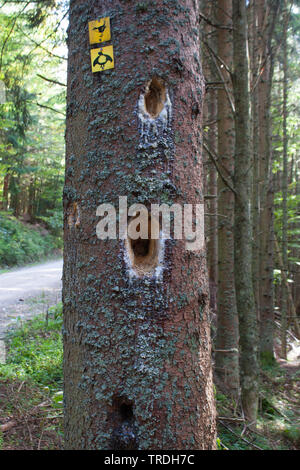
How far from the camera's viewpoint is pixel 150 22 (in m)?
1.44

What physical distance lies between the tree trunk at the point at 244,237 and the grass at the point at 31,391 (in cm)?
211

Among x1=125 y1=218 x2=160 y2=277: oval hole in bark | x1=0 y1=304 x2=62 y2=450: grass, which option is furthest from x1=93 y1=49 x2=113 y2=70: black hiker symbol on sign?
x1=0 y1=304 x2=62 y2=450: grass

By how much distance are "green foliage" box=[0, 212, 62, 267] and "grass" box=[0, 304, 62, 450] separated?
11.0 meters

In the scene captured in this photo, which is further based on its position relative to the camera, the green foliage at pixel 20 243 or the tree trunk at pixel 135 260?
the green foliage at pixel 20 243

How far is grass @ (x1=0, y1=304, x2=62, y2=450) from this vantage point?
2.76 m

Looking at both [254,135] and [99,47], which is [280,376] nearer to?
[254,135]

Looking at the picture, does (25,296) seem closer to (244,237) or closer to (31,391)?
(31,391)

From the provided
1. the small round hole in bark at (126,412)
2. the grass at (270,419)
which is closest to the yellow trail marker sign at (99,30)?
the small round hole in bark at (126,412)

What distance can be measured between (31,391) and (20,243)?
49.9ft

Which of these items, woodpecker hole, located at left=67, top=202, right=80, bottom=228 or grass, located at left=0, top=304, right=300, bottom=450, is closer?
woodpecker hole, located at left=67, top=202, right=80, bottom=228

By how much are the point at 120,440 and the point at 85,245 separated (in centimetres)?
79

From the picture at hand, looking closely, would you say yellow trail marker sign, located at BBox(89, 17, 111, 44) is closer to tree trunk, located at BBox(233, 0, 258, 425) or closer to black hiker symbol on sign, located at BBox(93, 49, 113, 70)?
black hiker symbol on sign, located at BBox(93, 49, 113, 70)

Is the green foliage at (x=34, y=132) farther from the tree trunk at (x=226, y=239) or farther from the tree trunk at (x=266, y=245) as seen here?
the tree trunk at (x=266, y=245)

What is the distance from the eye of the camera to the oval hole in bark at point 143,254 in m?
1.37
